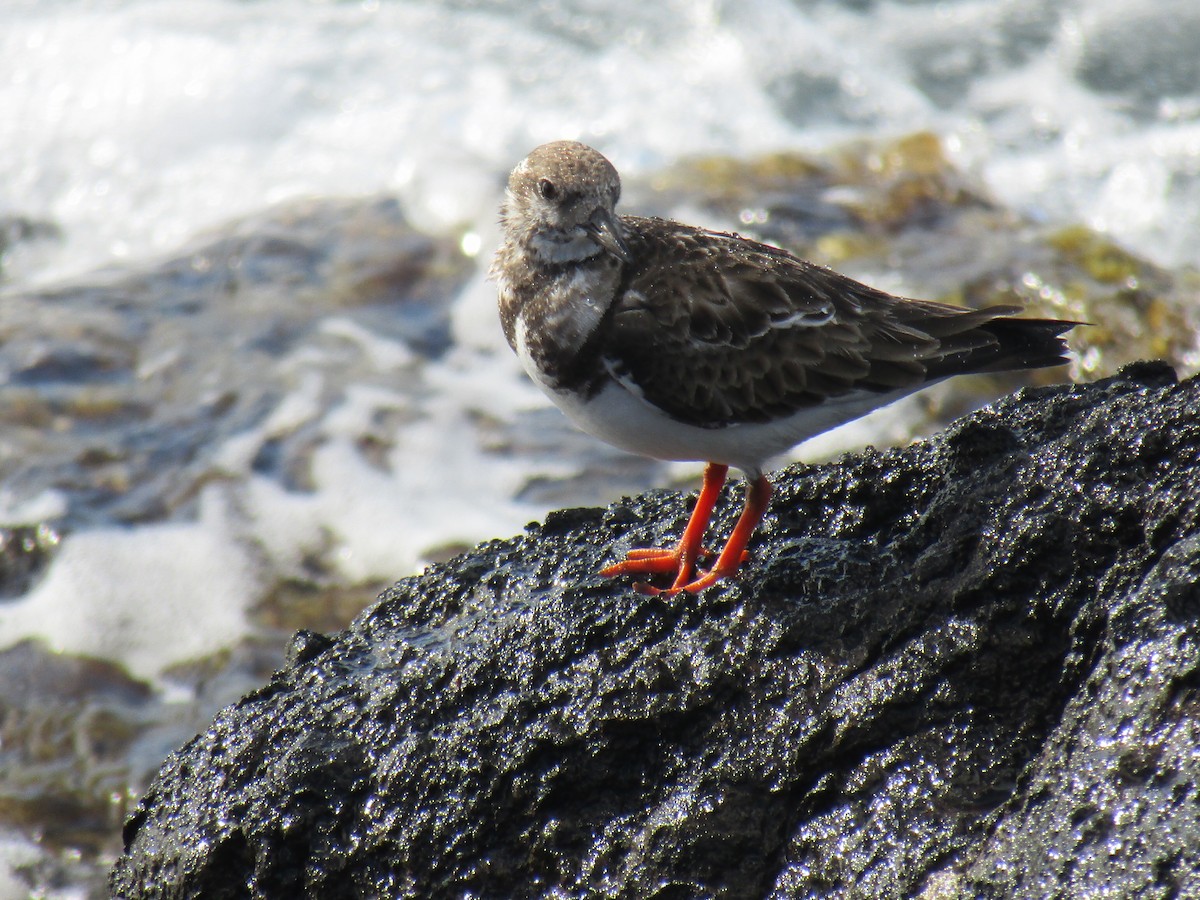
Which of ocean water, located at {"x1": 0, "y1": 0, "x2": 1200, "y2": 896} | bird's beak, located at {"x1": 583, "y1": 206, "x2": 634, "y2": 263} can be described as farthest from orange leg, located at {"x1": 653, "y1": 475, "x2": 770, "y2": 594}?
ocean water, located at {"x1": 0, "y1": 0, "x2": 1200, "y2": 896}

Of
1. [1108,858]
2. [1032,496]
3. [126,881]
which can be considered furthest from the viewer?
[126,881]

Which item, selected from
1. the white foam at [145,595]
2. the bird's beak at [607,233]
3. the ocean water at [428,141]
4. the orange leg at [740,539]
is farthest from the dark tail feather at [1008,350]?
the white foam at [145,595]

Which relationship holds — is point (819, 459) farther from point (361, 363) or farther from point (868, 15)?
point (868, 15)

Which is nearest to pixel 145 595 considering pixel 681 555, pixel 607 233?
pixel 681 555

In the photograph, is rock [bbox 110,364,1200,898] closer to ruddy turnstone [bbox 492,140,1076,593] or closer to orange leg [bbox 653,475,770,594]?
orange leg [bbox 653,475,770,594]

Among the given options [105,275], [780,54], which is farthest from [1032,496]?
[780,54]
